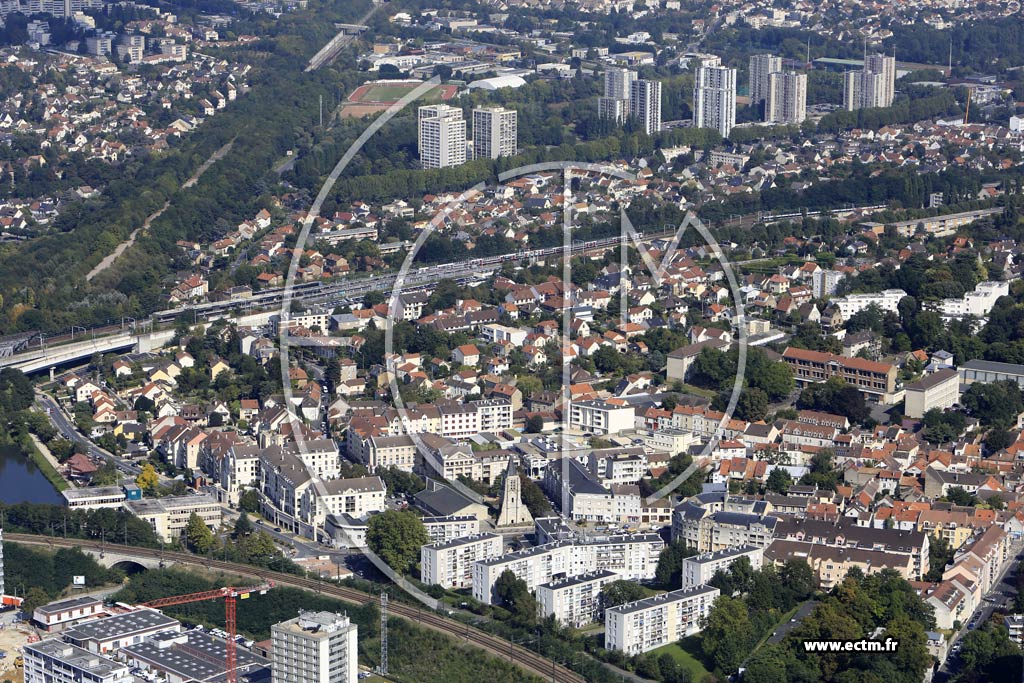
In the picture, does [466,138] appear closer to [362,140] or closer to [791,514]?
[362,140]

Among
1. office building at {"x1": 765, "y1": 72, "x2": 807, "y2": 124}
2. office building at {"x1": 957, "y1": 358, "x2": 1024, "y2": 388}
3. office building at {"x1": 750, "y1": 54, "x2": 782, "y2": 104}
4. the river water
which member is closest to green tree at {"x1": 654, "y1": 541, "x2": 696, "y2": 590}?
the river water

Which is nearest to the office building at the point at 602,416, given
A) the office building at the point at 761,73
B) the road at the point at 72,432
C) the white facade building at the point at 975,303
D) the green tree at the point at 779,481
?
the green tree at the point at 779,481

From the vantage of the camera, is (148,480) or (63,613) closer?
(63,613)

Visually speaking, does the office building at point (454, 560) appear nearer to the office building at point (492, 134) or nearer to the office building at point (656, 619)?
the office building at point (656, 619)

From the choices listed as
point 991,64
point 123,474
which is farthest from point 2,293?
point 991,64

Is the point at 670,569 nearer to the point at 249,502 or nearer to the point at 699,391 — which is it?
the point at 249,502

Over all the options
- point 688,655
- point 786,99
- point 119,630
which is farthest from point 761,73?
point 119,630
